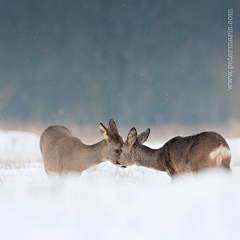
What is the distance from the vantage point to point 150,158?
189 inches

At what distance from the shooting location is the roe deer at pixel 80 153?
16.0ft

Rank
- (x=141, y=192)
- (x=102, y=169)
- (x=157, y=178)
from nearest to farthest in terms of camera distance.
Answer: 1. (x=141, y=192)
2. (x=157, y=178)
3. (x=102, y=169)

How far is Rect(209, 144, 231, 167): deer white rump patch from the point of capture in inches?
146

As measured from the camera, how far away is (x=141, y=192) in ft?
14.7

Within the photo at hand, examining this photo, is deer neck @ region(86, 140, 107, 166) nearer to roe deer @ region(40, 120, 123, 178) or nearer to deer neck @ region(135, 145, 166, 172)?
roe deer @ region(40, 120, 123, 178)

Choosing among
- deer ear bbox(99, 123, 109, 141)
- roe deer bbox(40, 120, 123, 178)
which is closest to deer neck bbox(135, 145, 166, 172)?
roe deer bbox(40, 120, 123, 178)

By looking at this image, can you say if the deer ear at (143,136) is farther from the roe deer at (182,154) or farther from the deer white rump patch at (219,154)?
the deer white rump patch at (219,154)

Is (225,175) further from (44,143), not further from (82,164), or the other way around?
(44,143)

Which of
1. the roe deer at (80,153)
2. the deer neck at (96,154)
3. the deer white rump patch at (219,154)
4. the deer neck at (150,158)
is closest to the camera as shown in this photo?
the deer white rump patch at (219,154)

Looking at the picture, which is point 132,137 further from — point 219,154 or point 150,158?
point 219,154

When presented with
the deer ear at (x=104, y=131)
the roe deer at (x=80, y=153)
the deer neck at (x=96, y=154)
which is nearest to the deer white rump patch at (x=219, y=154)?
the roe deer at (x=80, y=153)

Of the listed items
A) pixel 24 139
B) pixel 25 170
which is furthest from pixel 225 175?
pixel 24 139

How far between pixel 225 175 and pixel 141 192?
1.26 metres

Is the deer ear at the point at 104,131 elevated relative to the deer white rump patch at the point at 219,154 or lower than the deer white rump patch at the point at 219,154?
elevated
